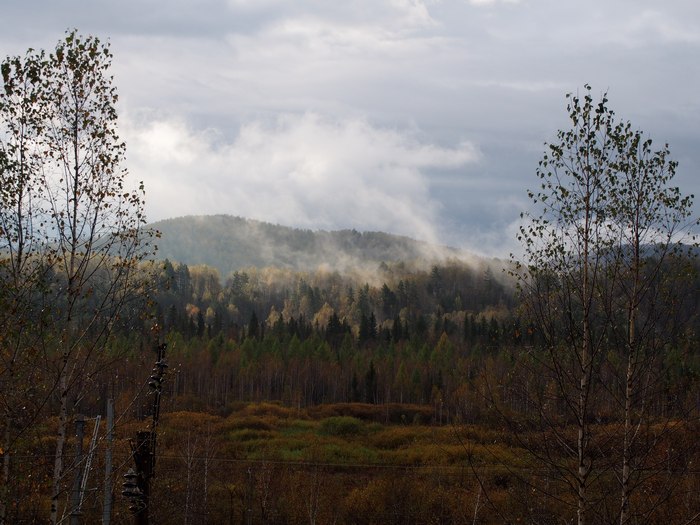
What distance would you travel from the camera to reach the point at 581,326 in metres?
13.7

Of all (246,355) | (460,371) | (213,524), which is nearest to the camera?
(213,524)

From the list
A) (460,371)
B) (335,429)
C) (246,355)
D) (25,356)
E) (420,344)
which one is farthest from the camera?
(420,344)

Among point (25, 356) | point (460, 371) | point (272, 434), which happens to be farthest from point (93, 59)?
point (460, 371)

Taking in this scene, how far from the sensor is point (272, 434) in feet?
214

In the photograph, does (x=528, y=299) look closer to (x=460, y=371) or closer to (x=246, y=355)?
(x=460, y=371)

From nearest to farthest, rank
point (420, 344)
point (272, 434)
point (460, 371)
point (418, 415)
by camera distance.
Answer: point (272, 434) < point (418, 415) < point (460, 371) < point (420, 344)

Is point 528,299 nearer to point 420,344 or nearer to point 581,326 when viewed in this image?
point 581,326

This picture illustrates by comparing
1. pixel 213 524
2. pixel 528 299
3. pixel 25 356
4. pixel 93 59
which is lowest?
pixel 213 524

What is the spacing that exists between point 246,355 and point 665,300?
90.6 m

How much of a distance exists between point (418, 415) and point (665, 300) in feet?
222

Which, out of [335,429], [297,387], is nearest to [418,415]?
[335,429]

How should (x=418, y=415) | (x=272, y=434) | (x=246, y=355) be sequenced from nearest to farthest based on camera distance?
1. (x=272, y=434)
2. (x=418, y=415)
3. (x=246, y=355)

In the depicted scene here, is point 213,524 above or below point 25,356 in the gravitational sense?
below

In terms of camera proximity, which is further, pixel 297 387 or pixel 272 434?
pixel 297 387
